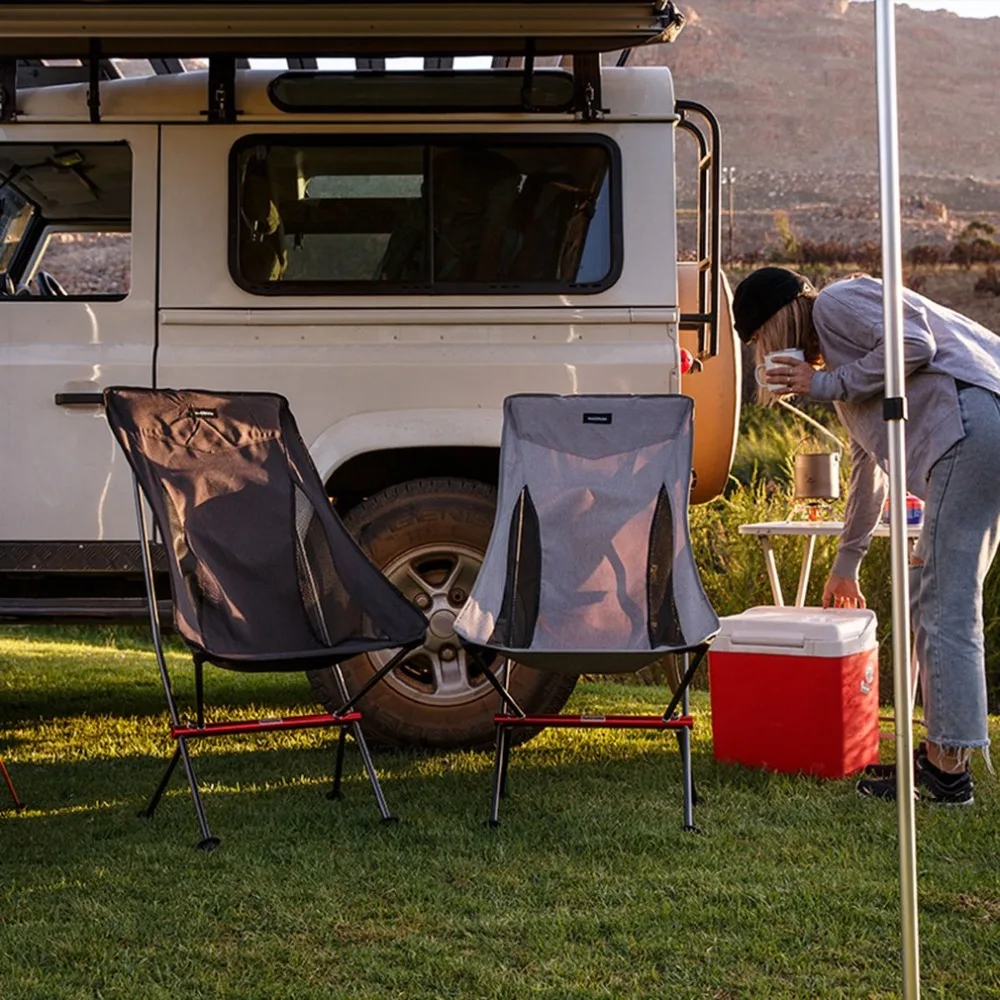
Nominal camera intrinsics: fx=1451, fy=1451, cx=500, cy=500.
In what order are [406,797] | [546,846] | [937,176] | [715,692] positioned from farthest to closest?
[937,176] → [715,692] → [406,797] → [546,846]

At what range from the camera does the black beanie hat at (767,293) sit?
13.4 feet

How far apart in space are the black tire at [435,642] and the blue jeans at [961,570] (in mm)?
1278

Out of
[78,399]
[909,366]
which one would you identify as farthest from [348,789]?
[909,366]

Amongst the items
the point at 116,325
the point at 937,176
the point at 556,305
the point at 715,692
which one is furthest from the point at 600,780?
the point at 937,176

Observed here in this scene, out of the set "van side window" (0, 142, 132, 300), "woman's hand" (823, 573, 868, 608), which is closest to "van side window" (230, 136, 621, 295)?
"van side window" (0, 142, 132, 300)

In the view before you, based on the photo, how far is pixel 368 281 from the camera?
4691mm

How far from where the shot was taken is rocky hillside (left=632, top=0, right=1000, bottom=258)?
42594 millimetres

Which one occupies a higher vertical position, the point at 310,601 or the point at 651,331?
the point at 651,331

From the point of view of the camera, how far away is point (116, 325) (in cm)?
462

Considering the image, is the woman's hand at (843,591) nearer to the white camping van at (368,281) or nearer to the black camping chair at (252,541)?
the white camping van at (368,281)

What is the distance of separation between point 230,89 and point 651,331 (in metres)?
1.55

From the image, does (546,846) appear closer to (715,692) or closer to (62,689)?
(715,692)

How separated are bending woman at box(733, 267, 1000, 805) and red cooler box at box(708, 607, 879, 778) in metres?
0.24

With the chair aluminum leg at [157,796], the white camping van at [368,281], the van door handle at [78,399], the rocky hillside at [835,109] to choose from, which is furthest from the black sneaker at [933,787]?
the rocky hillside at [835,109]
